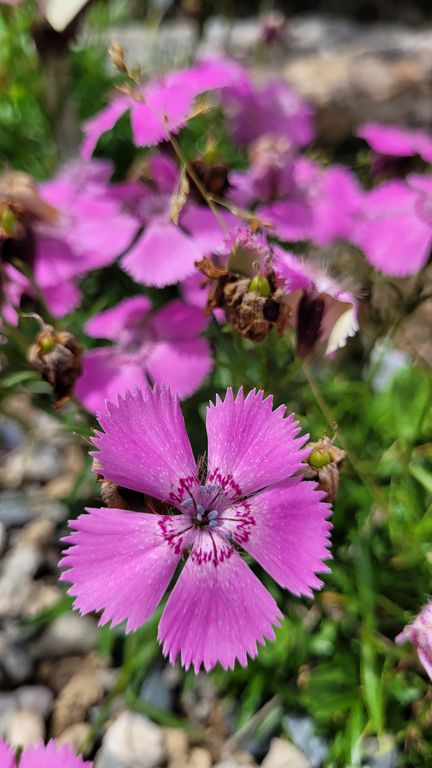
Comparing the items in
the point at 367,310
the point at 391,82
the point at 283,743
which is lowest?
the point at 283,743

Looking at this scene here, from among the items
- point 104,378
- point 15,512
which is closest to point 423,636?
Answer: point 104,378

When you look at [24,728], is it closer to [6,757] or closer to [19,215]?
[6,757]

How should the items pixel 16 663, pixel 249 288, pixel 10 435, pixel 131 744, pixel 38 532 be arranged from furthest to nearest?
pixel 10 435, pixel 38 532, pixel 16 663, pixel 131 744, pixel 249 288

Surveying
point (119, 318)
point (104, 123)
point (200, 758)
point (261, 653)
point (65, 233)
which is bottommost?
point (200, 758)

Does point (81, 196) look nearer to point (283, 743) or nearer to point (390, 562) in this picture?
point (390, 562)

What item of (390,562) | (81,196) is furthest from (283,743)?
(81,196)

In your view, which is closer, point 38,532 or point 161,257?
point 161,257
